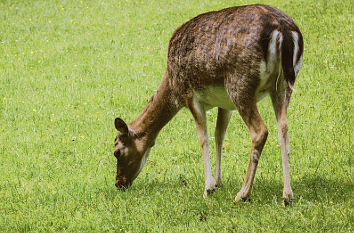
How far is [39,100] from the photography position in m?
11.3

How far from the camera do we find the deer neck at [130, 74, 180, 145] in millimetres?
7535

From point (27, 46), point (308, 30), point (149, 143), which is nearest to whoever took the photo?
point (149, 143)

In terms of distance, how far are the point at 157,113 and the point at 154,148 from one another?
150 centimetres

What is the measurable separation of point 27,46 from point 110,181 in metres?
8.04

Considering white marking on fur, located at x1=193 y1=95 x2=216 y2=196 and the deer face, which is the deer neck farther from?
white marking on fur, located at x1=193 y1=95 x2=216 y2=196

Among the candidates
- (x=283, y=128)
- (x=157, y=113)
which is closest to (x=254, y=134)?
(x=283, y=128)

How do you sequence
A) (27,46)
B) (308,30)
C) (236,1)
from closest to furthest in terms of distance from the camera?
(308,30)
(27,46)
(236,1)

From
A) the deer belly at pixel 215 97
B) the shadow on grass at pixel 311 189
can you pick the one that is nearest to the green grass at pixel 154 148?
the shadow on grass at pixel 311 189

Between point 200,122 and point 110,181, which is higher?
point 200,122

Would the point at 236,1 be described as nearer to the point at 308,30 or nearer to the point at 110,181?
the point at 308,30

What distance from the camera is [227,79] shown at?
6438 mm

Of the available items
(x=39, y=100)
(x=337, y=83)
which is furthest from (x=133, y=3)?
(x=337, y=83)

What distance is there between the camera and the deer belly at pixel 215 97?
6730 mm

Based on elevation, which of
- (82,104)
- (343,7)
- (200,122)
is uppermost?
(200,122)
